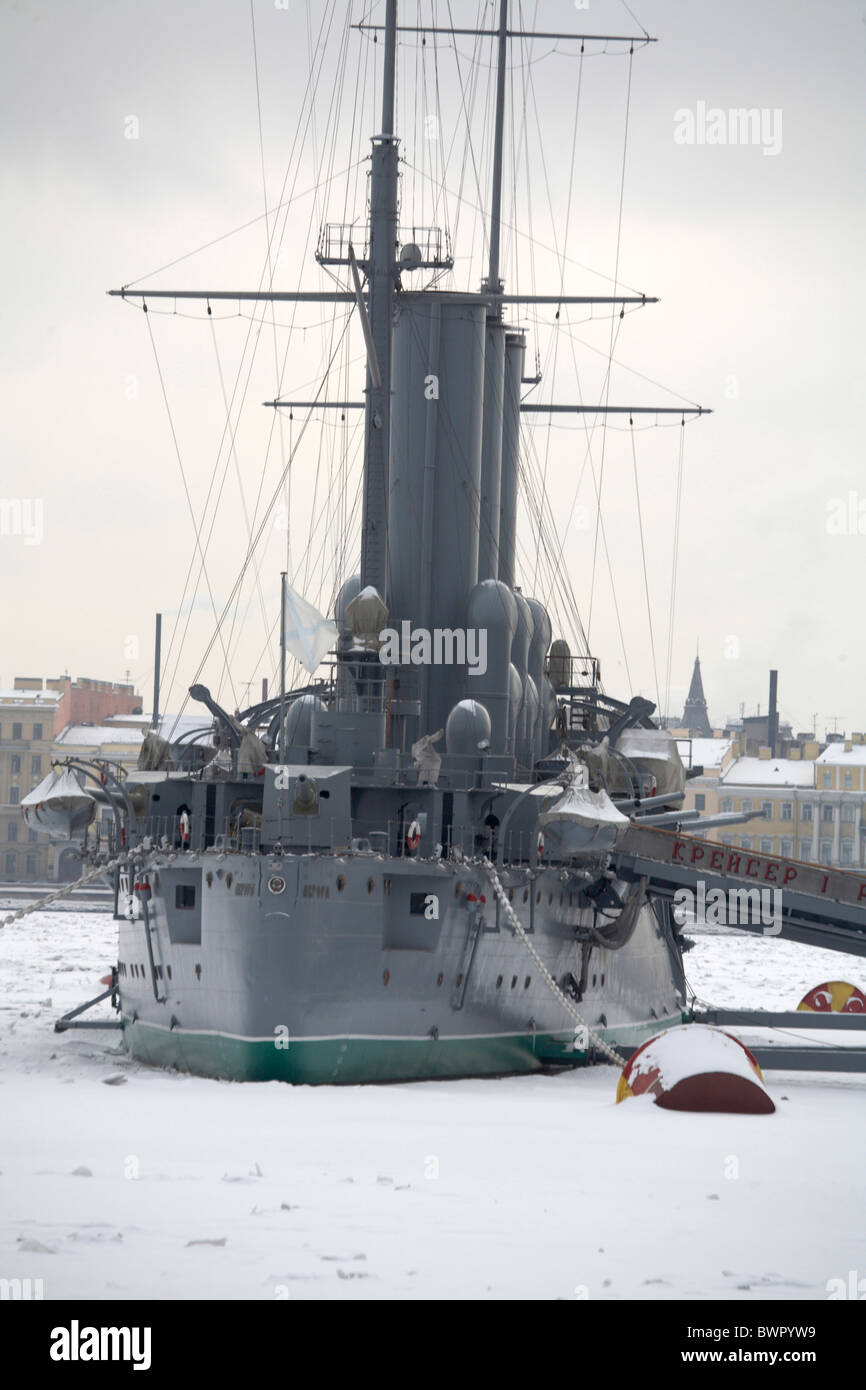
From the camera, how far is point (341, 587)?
101 ft

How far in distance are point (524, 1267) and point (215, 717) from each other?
1681cm

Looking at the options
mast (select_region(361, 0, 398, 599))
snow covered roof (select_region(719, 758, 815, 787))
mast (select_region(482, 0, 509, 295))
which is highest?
mast (select_region(482, 0, 509, 295))

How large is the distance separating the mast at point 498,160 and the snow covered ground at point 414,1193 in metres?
22.8

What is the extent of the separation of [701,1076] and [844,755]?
77.0m

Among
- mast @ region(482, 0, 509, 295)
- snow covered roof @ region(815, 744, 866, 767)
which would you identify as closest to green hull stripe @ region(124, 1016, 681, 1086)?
mast @ region(482, 0, 509, 295)

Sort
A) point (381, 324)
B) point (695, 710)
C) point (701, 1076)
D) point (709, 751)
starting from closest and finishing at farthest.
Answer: point (701, 1076), point (381, 324), point (709, 751), point (695, 710)

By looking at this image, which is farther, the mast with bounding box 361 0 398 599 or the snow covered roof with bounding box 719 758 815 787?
the snow covered roof with bounding box 719 758 815 787

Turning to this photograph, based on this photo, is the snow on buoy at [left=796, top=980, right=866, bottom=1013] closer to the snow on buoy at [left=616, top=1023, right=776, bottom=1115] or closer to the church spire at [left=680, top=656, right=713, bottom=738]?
the snow on buoy at [left=616, top=1023, right=776, bottom=1115]

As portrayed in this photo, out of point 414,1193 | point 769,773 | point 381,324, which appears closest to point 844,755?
point 769,773

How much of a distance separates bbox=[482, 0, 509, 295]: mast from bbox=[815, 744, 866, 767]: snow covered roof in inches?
2226

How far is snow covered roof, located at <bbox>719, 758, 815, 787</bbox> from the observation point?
300 ft

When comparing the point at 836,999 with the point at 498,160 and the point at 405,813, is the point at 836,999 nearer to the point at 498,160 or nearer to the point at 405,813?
the point at 405,813

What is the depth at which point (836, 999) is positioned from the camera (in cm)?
3391
